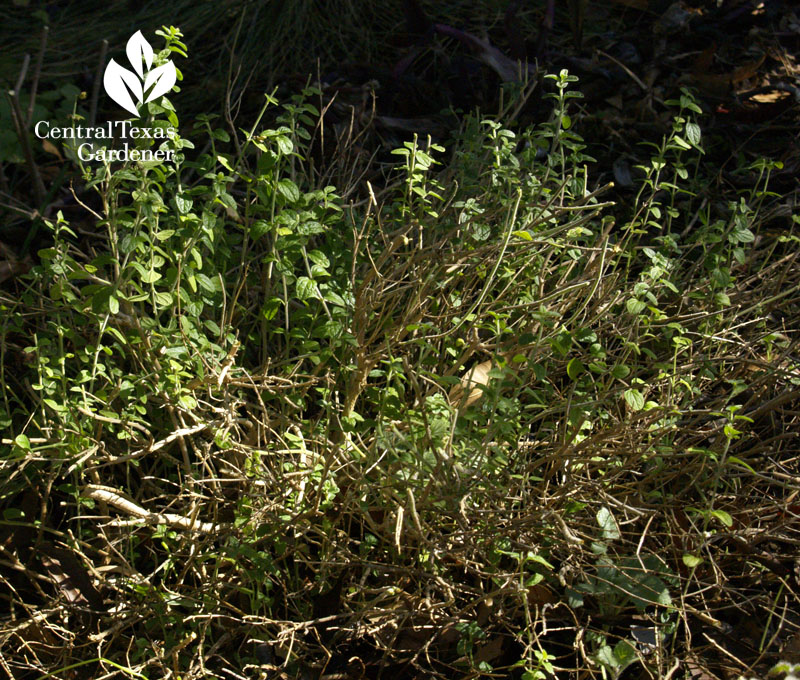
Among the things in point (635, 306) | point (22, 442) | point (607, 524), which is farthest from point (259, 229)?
point (607, 524)

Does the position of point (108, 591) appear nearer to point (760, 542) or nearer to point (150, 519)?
point (150, 519)

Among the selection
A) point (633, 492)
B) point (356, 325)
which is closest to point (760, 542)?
point (633, 492)

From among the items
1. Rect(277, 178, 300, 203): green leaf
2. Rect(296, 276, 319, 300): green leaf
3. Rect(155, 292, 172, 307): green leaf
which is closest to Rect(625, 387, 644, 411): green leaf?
Rect(296, 276, 319, 300): green leaf

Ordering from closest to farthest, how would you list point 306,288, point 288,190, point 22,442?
1. point 22,442
2. point 306,288
3. point 288,190

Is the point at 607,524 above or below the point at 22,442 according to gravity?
below

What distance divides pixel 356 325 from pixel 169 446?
0.55m

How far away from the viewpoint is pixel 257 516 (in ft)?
5.75

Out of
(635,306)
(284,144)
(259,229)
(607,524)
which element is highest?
(284,144)

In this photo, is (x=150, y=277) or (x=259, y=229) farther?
(x=259, y=229)

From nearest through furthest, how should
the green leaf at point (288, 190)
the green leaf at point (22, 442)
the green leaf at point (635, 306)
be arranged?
the green leaf at point (22, 442) < the green leaf at point (635, 306) < the green leaf at point (288, 190)

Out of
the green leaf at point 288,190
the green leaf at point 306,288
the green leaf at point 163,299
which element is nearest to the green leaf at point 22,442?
the green leaf at point 163,299

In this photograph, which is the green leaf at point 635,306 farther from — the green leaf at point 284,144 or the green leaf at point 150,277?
the green leaf at point 150,277

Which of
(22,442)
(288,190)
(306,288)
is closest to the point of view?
(22,442)

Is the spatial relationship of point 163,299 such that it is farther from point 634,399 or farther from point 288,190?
point 634,399
